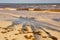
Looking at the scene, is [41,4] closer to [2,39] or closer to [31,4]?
[31,4]

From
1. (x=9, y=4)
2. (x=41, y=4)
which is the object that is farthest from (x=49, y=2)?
(x=9, y=4)

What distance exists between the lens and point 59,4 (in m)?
4.86

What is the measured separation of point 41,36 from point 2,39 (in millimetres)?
371

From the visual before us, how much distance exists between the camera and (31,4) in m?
4.76

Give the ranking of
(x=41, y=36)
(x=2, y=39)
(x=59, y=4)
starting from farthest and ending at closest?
(x=59, y=4) < (x=41, y=36) < (x=2, y=39)

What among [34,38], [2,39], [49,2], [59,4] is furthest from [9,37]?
[59,4]

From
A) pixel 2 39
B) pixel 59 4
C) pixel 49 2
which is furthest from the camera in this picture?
pixel 59 4

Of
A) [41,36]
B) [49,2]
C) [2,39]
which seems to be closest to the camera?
[2,39]

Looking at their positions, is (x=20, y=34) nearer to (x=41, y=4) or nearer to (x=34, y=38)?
(x=34, y=38)

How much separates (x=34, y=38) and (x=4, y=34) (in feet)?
1.01

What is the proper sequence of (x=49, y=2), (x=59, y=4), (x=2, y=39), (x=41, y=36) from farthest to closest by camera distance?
(x=59, y=4)
(x=49, y=2)
(x=41, y=36)
(x=2, y=39)

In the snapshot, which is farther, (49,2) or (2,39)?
Result: (49,2)

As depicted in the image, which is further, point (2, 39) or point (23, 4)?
point (23, 4)

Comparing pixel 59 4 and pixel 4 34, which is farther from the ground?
pixel 4 34
